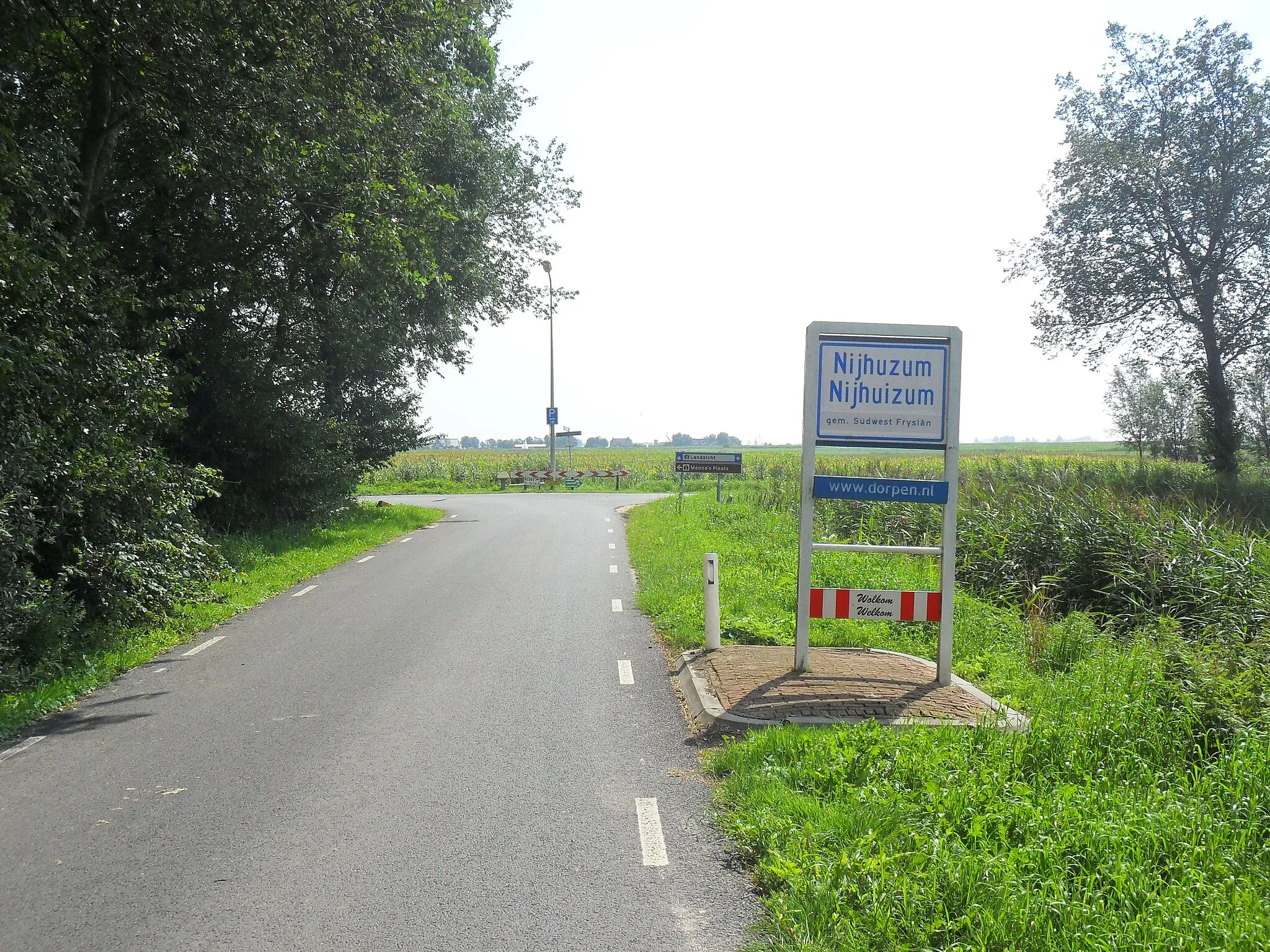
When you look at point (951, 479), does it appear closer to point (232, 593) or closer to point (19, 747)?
point (19, 747)

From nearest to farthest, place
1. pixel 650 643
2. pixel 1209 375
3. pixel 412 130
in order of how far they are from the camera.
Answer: pixel 650 643, pixel 412 130, pixel 1209 375

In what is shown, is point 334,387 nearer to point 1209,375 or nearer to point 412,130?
point 412,130

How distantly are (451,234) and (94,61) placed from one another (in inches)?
326

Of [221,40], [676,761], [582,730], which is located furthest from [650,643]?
[221,40]

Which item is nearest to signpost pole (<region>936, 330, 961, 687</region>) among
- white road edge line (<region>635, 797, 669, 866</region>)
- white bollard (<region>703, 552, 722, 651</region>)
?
white bollard (<region>703, 552, 722, 651</region>)

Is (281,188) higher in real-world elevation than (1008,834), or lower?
higher

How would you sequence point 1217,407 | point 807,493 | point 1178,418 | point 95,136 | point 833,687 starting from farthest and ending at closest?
point 1178,418 → point 1217,407 → point 95,136 → point 807,493 → point 833,687

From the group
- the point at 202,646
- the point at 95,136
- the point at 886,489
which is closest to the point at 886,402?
the point at 886,489

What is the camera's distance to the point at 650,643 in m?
9.65

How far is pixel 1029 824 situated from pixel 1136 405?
68.5m

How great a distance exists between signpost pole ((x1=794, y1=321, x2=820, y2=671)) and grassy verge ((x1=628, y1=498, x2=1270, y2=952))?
63.1 inches

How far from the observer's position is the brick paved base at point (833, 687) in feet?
→ 21.1

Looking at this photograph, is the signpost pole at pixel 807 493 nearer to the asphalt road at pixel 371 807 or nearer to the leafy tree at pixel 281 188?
the asphalt road at pixel 371 807

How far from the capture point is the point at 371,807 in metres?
5.07
